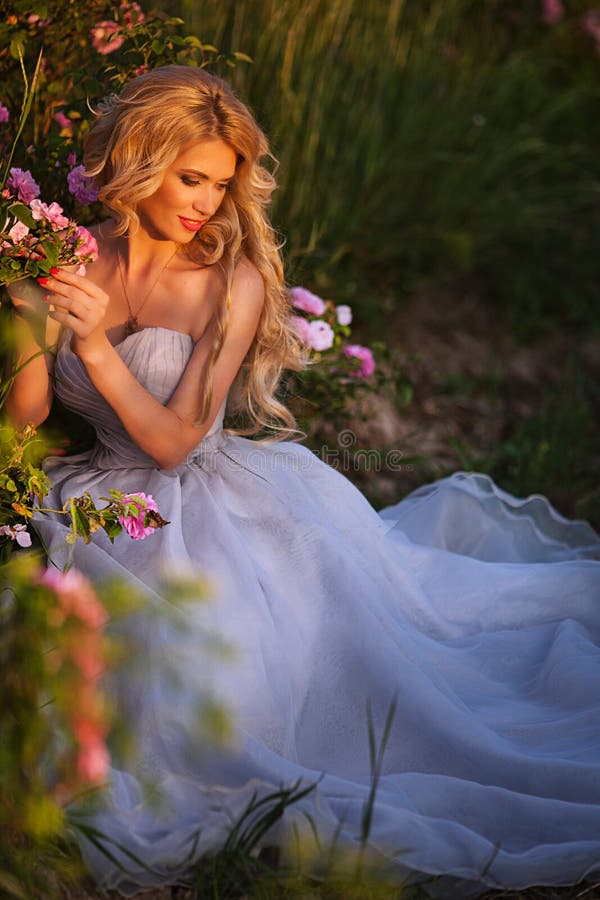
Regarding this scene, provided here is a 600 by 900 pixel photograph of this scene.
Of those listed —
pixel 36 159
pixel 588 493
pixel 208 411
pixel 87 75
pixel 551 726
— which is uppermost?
pixel 87 75

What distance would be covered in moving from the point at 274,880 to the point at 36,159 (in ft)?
6.51

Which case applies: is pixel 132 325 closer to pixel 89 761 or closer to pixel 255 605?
pixel 255 605

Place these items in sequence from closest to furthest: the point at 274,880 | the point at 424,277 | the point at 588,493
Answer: the point at 274,880 → the point at 588,493 → the point at 424,277

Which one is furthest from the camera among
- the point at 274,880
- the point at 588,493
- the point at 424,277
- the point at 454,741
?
the point at 424,277

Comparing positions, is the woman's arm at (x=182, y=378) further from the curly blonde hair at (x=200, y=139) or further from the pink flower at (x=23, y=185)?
the pink flower at (x=23, y=185)

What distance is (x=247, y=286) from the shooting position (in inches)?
109

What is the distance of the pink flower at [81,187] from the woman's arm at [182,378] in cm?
43

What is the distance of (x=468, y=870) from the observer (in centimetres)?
211

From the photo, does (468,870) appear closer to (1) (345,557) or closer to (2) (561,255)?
(1) (345,557)

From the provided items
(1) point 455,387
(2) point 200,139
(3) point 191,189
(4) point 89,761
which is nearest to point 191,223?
(3) point 191,189

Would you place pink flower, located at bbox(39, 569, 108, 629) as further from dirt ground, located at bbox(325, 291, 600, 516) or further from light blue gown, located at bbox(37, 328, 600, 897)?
dirt ground, located at bbox(325, 291, 600, 516)

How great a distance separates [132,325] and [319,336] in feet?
2.95

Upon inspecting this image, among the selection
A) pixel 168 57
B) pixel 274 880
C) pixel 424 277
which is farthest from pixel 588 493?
pixel 274 880

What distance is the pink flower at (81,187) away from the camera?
280 cm
